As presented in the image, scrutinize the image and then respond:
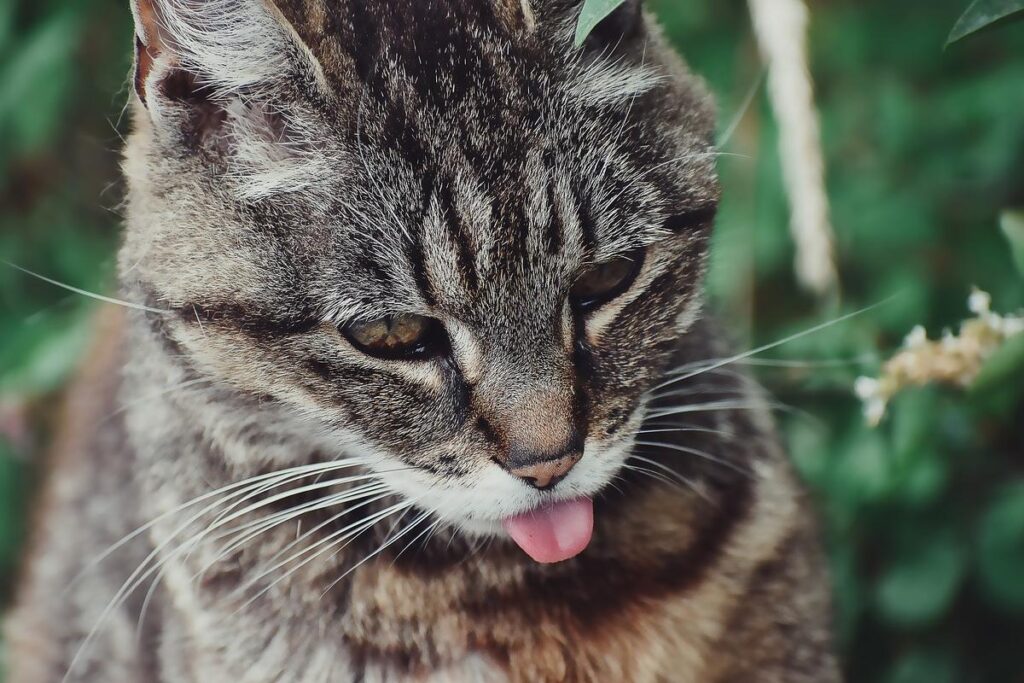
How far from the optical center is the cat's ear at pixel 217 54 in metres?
1.03

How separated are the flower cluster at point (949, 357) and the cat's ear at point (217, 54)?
0.70 metres

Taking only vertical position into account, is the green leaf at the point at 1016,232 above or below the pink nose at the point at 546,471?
above

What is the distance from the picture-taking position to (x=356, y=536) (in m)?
1.24

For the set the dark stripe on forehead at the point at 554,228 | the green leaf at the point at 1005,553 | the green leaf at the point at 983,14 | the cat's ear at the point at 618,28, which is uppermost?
the green leaf at the point at 983,14

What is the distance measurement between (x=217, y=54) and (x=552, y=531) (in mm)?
543

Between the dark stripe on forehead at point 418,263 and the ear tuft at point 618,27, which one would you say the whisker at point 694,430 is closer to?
the dark stripe on forehead at point 418,263

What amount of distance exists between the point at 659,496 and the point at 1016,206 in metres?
0.90

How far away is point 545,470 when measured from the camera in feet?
3.46

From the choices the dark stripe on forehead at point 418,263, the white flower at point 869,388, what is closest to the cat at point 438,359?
the dark stripe on forehead at point 418,263

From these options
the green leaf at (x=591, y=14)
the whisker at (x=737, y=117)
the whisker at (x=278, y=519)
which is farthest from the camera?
the whisker at (x=737, y=117)

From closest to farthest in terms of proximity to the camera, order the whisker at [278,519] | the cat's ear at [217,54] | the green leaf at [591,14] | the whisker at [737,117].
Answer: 1. the green leaf at [591,14]
2. the cat's ear at [217,54]
3. the whisker at [278,519]
4. the whisker at [737,117]

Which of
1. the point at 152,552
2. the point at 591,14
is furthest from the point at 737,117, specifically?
the point at 152,552

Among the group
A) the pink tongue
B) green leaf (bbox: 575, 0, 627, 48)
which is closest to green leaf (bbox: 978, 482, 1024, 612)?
the pink tongue

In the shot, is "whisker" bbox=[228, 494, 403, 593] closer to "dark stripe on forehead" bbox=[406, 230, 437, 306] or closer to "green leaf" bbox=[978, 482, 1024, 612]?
"dark stripe on forehead" bbox=[406, 230, 437, 306]
